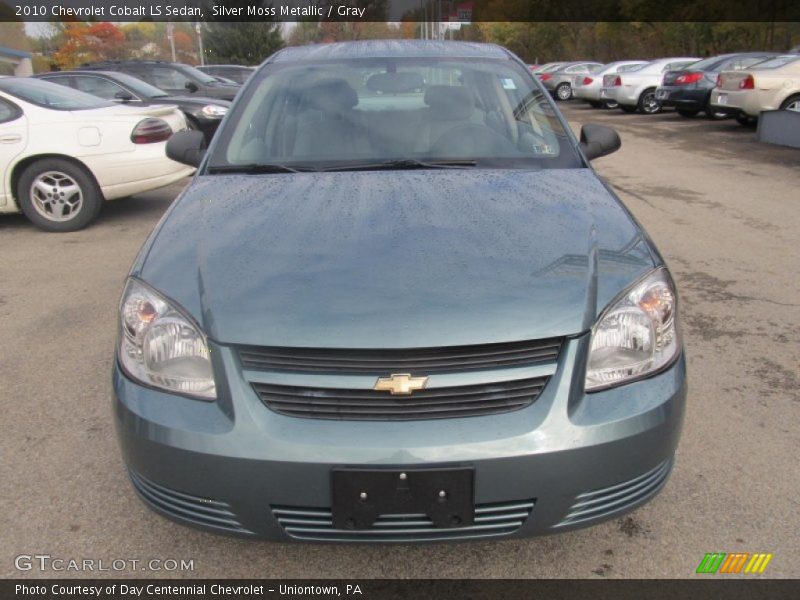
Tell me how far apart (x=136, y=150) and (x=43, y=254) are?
132 centimetres

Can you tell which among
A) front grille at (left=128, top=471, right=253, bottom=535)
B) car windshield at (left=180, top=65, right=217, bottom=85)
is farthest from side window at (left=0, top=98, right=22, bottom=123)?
car windshield at (left=180, top=65, right=217, bottom=85)

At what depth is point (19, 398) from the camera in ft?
11.0

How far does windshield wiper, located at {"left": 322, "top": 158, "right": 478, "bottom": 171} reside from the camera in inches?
114

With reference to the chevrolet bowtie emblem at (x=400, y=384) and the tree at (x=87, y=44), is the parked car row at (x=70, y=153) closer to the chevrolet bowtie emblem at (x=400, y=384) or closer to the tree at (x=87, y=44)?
the chevrolet bowtie emblem at (x=400, y=384)

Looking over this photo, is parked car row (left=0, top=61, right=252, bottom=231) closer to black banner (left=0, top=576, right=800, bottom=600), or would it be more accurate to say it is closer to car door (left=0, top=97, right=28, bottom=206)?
car door (left=0, top=97, right=28, bottom=206)

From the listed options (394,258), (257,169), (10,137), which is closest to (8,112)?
(10,137)

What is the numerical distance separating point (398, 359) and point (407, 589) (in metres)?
0.78

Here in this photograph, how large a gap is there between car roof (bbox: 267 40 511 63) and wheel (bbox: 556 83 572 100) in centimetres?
2621

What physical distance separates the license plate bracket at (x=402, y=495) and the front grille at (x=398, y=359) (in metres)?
0.26

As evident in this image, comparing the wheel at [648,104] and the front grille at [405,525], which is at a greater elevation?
the front grille at [405,525]

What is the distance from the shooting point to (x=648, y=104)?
1978cm

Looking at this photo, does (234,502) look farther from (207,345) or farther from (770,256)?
(770,256)

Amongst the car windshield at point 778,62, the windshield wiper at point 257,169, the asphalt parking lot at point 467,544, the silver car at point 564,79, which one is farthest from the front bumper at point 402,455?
the silver car at point 564,79

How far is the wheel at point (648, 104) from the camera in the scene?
19594 millimetres
